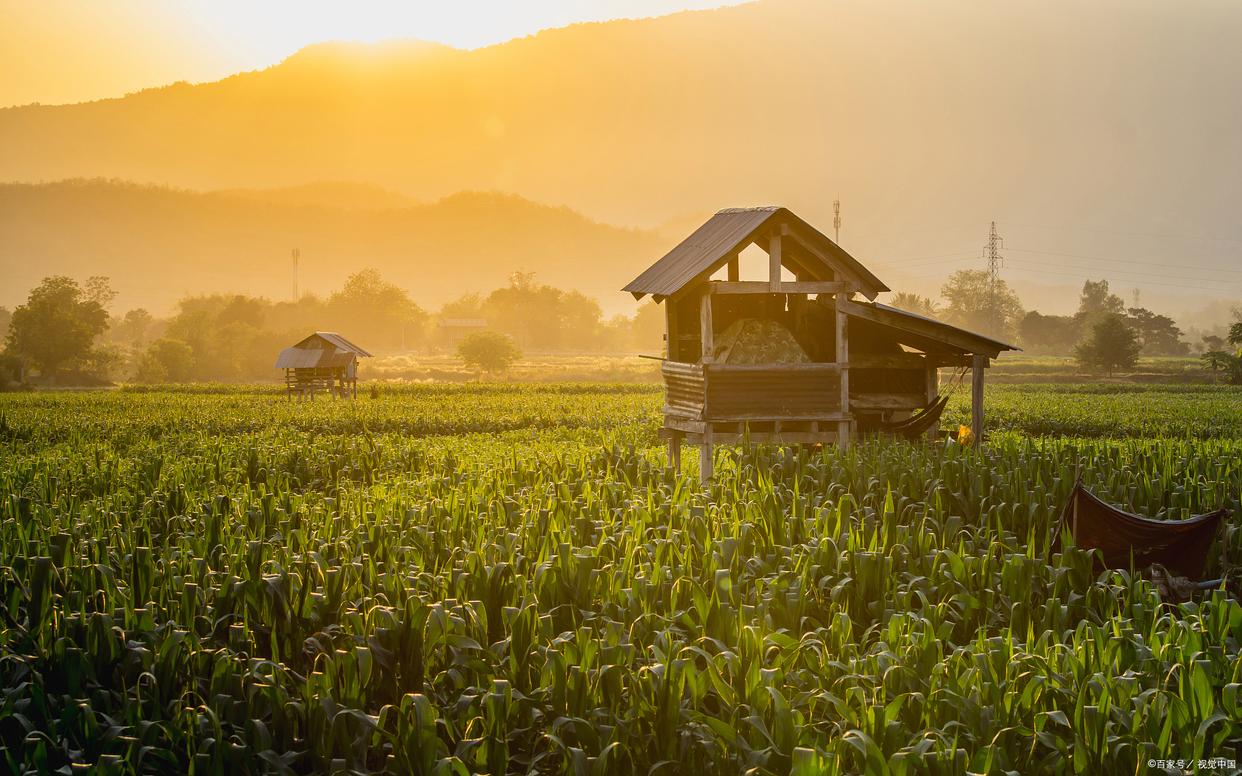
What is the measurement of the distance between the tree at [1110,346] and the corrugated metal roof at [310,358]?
56322mm

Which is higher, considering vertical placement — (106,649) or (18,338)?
(18,338)

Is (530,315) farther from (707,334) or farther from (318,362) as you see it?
(707,334)

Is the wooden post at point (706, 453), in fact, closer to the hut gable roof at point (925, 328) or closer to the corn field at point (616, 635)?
the corn field at point (616, 635)

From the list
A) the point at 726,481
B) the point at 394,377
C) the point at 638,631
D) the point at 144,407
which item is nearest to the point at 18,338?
the point at 394,377

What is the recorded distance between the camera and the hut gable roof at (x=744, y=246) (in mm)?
18719

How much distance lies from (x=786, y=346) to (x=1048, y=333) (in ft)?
421

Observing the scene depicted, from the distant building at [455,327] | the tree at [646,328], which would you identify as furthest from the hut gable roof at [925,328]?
the tree at [646,328]

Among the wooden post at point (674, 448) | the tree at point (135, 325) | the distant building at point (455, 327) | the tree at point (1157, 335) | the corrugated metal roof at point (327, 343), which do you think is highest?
the tree at point (135, 325)

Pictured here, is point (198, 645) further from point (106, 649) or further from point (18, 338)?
point (18, 338)

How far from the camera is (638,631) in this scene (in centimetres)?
869

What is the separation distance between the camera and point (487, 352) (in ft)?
288

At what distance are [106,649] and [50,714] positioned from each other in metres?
0.66

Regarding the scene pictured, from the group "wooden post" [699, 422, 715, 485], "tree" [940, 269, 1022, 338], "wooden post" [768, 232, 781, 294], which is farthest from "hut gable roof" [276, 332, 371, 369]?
"tree" [940, 269, 1022, 338]

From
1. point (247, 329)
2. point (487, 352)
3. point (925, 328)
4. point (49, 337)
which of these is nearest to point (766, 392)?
point (925, 328)
